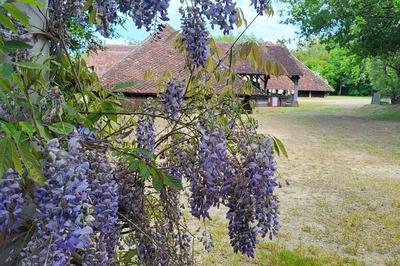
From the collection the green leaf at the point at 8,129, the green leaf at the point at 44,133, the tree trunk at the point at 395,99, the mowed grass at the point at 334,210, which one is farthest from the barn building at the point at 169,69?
the tree trunk at the point at 395,99

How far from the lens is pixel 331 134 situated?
1778cm

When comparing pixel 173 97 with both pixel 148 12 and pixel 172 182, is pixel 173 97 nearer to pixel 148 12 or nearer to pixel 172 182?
pixel 148 12

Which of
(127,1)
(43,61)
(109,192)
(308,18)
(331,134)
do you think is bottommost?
(331,134)

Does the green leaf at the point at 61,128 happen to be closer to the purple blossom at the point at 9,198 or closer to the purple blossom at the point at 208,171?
the purple blossom at the point at 9,198

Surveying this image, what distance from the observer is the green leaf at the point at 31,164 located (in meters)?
0.90

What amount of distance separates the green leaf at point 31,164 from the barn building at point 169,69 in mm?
738

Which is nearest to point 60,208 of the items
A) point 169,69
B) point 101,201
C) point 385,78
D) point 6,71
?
point 6,71

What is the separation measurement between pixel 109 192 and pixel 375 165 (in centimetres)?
1071

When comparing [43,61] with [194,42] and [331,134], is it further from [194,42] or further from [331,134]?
[331,134]

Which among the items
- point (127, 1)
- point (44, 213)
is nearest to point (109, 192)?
point (44, 213)

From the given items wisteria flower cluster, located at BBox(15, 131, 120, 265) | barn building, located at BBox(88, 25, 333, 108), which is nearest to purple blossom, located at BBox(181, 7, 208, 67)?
barn building, located at BBox(88, 25, 333, 108)

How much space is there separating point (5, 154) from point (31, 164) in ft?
0.17

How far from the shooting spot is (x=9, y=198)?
40.1 inches

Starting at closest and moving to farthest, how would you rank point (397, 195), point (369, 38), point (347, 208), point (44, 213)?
point (44, 213) → point (347, 208) → point (397, 195) → point (369, 38)
